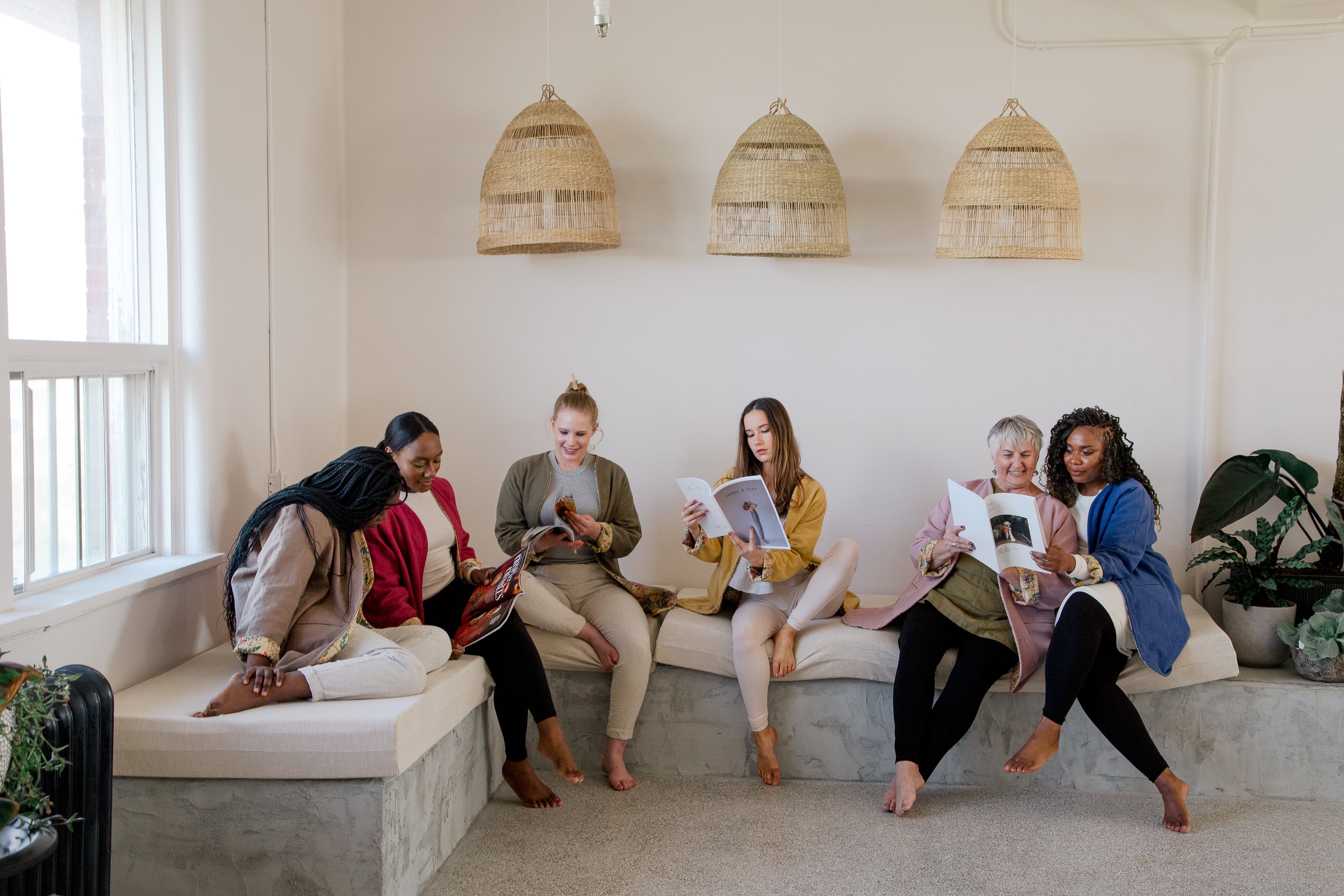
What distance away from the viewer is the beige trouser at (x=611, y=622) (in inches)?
117

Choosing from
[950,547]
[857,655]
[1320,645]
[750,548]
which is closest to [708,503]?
[750,548]

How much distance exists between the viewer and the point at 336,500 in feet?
8.13

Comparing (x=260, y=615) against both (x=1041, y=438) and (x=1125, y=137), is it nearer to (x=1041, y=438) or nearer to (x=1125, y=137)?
(x=1041, y=438)

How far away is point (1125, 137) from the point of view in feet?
11.7

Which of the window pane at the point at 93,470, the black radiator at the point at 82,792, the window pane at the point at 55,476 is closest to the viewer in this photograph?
the black radiator at the point at 82,792

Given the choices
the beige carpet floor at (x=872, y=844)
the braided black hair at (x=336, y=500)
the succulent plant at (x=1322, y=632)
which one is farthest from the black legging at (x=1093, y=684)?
the braided black hair at (x=336, y=500)

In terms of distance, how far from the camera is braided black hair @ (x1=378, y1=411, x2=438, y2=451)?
273 cm

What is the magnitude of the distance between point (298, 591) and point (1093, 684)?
7.07 ft

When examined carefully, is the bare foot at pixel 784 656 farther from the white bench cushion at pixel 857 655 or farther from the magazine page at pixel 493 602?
the magazine page at pixel 493 602

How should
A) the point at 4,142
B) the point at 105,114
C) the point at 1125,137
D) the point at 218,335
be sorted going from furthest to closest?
the point at 1125,137 → the point at 218,335 → the point at 105,114 → the point at 4,142

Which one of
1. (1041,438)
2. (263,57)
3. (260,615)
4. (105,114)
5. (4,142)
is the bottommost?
(260,615)

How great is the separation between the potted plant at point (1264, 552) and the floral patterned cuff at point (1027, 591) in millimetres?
764

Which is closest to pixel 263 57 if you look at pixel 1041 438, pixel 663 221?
pixel 663 221

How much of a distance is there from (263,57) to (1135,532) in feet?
10.0
